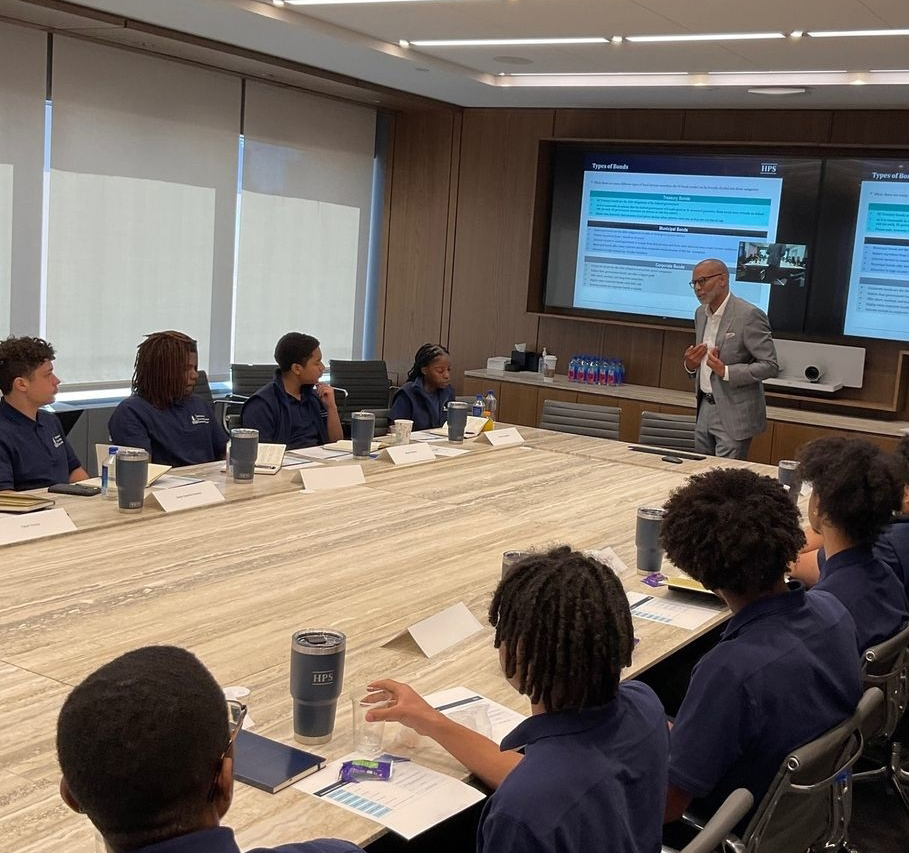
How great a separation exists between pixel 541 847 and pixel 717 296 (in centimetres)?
477

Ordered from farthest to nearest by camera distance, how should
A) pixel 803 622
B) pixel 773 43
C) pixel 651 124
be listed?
pixel 651 124 → pixel 773 43 → pixel 803 622

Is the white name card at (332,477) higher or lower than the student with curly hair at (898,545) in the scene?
lower

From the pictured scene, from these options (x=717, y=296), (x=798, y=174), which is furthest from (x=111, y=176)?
(x=798, y=174)

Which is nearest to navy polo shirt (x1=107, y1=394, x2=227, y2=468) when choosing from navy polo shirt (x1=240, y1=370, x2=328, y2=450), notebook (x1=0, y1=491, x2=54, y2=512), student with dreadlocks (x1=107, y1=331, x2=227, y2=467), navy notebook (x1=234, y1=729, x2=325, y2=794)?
student with dreadlocks (x1=107, y1=331, x2=227, y2=467)

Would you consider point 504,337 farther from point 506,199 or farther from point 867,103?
point 867,103

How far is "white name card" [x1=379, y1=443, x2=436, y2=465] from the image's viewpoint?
4.16 meters

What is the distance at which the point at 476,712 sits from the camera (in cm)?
186

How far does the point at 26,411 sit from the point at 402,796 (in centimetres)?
253

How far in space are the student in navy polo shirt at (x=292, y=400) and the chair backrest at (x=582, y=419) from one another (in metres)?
1.45

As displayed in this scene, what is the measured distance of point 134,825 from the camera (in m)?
1.04

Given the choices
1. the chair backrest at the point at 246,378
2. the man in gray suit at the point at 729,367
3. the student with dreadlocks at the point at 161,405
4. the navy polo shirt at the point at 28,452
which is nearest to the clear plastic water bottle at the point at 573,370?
the man in gray suit at the point at 729,367

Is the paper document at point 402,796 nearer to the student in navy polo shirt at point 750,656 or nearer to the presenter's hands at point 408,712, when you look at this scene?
the presenter's hands at point 408,712

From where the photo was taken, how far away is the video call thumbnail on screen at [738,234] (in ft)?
22.0

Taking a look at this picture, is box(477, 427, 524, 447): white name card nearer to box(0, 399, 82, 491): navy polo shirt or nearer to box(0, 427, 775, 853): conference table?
box(0, 427, 775, 853): conference table
